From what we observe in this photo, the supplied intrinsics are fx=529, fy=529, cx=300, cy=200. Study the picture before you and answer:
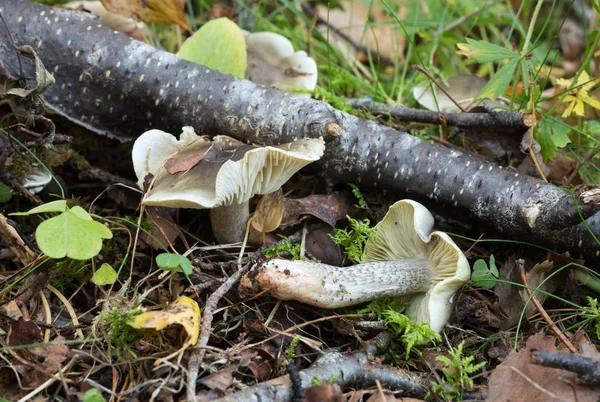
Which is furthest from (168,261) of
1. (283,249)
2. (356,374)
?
(356,374)

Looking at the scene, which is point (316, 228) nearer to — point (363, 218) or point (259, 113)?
point (363, 218)

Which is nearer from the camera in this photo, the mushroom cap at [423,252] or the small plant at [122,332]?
the small plant at [122,332]

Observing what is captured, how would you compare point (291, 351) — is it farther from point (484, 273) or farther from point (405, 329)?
point (484, 273)

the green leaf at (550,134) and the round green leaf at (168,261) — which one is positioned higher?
the green leaf at (550,134)

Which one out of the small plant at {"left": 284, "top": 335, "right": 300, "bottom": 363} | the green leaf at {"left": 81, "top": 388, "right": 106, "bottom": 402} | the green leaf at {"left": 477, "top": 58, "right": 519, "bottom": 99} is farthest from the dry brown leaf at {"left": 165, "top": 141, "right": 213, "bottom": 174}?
the green leaf at {"left": 477, "top": 58, "right": 519, "bottom": 99}

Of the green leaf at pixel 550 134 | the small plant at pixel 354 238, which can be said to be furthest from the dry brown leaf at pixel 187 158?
the green leaf at pixel 550 134

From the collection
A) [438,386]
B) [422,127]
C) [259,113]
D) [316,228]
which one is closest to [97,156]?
[259,113]

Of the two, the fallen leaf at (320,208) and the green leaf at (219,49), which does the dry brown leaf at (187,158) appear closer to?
the fallen leaf at (320,208)
